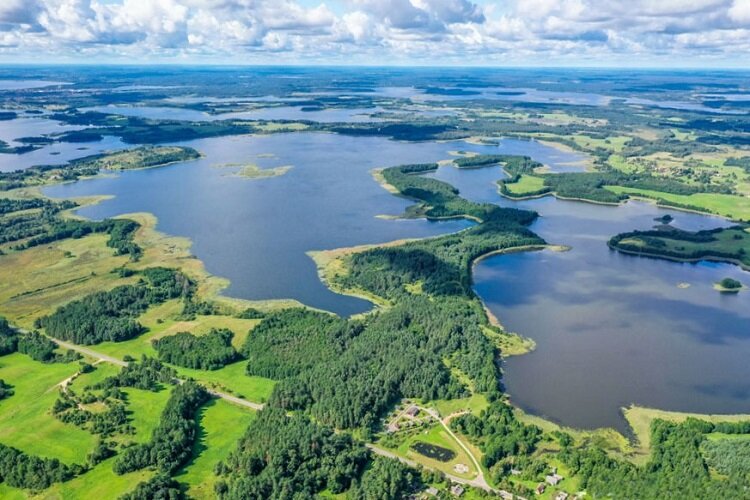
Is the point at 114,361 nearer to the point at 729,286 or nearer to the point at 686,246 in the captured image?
the point at 729,286

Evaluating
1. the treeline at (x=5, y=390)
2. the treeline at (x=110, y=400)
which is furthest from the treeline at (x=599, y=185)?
the treeline at (x=5, y=390)

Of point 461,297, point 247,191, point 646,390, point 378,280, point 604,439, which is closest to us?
point 604,439

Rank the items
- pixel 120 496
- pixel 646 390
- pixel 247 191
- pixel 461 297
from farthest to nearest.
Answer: pixel 247 191
pixel 461 297
pixel 646 390
pixel 120 496

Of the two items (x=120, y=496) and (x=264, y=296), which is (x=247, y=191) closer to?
(x=264, y=296)

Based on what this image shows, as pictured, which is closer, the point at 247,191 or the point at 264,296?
the point at 264,296

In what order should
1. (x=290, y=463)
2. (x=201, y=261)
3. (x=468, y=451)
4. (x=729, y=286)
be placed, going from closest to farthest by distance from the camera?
(x=290, y=463), (x=468, y=451), (x=729, y=286), (x=201, y=261)

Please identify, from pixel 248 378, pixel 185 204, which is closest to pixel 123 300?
pixel 248 378

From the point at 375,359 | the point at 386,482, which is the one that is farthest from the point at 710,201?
the point at 386,482
